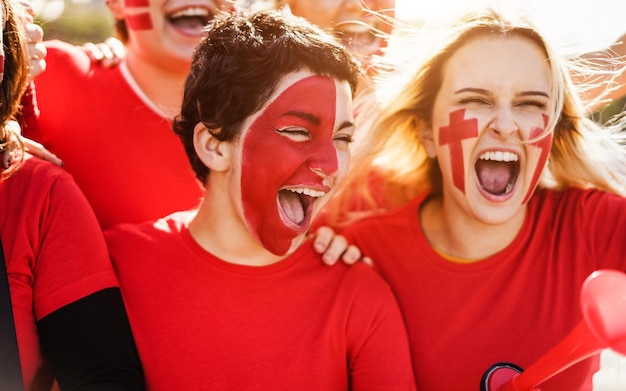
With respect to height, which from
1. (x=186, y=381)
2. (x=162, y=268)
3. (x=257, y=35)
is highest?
(x=257, y=35)

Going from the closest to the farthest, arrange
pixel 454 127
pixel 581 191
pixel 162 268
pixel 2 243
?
pixel 2 243, pixel 162 268, pixel 454 127, pixel 581 191

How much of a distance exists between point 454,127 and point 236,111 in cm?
60

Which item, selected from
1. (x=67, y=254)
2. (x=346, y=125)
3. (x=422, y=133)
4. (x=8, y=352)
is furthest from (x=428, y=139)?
(x=8, y=352)

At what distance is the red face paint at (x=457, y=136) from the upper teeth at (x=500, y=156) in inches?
2.4

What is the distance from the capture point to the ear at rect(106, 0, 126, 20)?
2.42m

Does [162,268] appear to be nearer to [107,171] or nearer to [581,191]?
[107,171]

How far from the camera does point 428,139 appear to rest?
7.15ft

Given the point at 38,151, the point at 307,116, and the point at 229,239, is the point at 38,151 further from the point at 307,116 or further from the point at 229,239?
the point at 307,116

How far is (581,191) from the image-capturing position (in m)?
2.15

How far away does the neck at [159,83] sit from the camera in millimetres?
2328

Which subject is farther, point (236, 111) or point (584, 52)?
point (584, 52)

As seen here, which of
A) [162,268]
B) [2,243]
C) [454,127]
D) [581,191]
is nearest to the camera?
[2,243]

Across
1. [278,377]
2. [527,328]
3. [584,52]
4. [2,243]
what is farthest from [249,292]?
[584,52]

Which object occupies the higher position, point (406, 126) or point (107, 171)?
point (406, 126)
